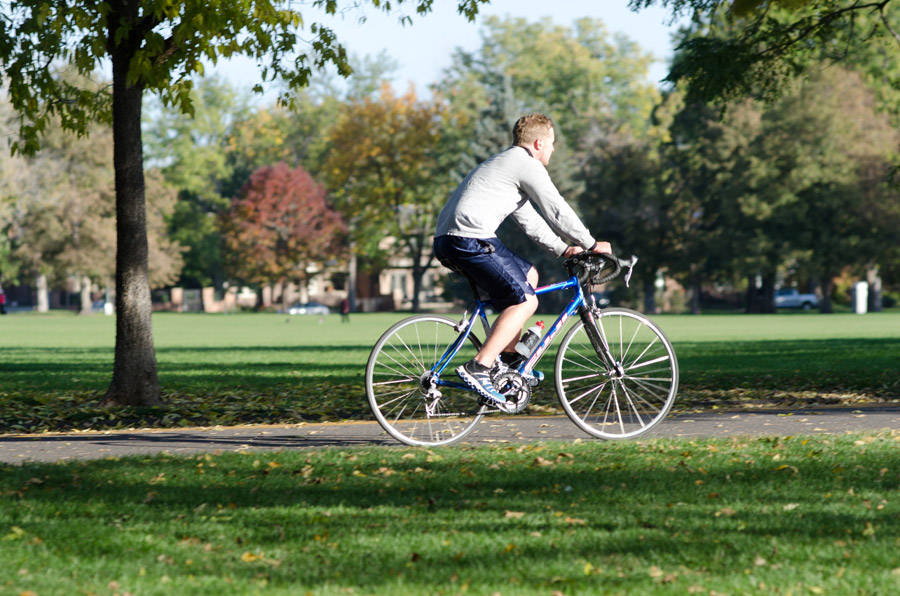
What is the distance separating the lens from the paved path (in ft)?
24.6

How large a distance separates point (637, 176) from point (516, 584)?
61772 mm

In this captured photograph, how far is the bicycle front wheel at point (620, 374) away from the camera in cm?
750

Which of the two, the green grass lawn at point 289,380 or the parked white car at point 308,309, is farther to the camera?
the parked white car at point 308,309

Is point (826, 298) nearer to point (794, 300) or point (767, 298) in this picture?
point (767, 298)

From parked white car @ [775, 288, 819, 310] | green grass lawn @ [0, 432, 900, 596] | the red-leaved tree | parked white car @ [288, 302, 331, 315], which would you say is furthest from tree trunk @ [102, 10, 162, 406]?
parked white car @ [775, 288, 819, 310]

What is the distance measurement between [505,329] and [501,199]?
82 centimetres

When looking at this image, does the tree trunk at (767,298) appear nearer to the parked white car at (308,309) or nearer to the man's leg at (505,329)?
the parked white car at (308,309)

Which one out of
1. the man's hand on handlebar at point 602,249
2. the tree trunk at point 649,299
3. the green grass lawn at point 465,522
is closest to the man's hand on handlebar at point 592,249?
the man's hand on handlebar at point 602,249

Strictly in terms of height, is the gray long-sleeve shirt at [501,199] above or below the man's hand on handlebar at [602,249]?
above

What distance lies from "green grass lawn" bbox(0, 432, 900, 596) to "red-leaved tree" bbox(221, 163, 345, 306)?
231 feet

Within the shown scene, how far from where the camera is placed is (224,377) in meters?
15.0

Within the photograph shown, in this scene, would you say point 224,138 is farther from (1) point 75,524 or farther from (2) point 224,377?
(1) point 75,524

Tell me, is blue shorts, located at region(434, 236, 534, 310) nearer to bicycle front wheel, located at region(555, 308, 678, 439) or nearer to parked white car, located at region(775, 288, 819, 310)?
bicycle front wheel, located at region(555, 308, 678, 439)

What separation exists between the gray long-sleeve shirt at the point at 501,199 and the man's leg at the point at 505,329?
0.45m
